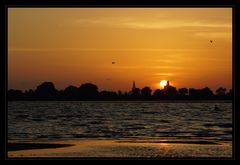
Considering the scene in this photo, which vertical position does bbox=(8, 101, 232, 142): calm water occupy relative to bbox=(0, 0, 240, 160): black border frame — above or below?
below

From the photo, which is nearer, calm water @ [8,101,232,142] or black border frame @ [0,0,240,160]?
black border frame @ [0,0,240,160]
